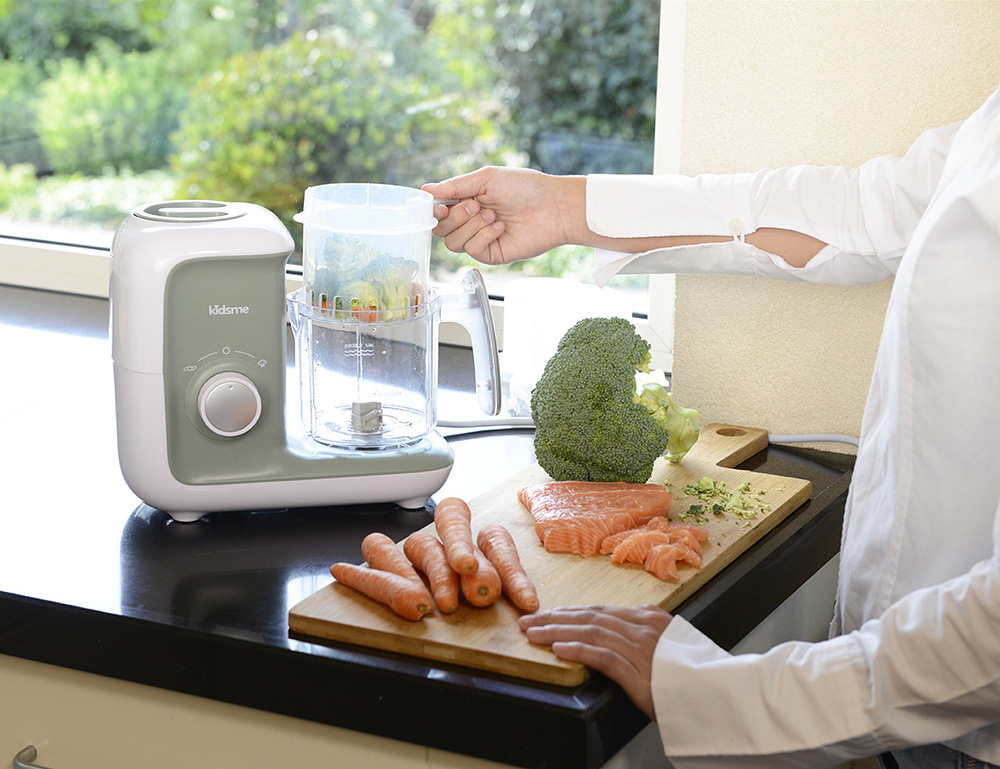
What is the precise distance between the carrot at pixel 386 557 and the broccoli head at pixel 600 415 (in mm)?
271

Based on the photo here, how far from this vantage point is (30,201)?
2.47m

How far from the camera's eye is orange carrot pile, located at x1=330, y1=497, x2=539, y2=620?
3.13 feet

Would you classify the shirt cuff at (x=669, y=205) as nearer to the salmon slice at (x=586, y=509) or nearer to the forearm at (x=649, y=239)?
the forearm at (x=649, y=239)

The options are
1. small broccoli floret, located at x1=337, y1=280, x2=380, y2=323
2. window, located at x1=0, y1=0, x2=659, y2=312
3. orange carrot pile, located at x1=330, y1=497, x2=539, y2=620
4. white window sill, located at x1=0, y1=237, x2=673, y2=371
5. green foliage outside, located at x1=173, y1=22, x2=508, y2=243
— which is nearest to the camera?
orange carrot pile, located at x1=330, y1=497, x2=539, y2=620

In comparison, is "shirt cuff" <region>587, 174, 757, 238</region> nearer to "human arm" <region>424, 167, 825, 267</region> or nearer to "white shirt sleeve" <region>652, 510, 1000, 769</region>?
"human arm" <region>424, 167, 825, 267</region>

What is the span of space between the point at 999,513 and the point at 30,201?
2.19 meters

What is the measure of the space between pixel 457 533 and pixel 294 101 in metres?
1.40

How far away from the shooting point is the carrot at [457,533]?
3.22 feet

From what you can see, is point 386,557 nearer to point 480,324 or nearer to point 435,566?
point 435,566

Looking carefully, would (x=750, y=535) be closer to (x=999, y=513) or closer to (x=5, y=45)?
(x=999, y=513)

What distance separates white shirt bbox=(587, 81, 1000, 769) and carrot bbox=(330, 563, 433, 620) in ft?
0.65

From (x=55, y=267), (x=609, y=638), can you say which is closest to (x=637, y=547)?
(x=609, y=638)

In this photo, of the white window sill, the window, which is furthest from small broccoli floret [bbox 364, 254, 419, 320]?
the white window sill

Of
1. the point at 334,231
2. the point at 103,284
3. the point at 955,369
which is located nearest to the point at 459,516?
the point at 334,231
